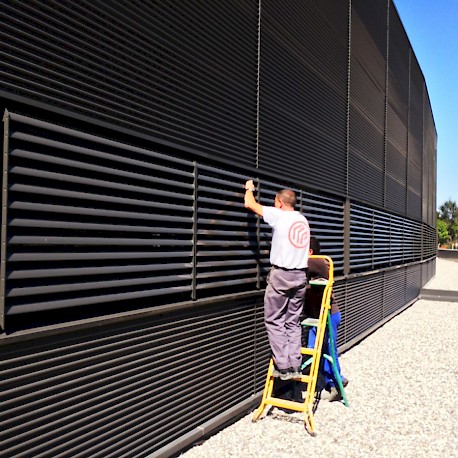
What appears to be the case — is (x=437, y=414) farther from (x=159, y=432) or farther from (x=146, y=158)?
(x=146, y=158)

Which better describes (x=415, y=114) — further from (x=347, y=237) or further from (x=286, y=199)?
(x=286, y=199)

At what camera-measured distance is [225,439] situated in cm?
388

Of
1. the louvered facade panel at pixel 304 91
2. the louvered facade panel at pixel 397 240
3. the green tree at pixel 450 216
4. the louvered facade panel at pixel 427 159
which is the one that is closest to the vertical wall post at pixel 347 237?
the louvered facade panel at pixel 304 91

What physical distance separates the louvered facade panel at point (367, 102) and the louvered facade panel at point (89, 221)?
5136mm

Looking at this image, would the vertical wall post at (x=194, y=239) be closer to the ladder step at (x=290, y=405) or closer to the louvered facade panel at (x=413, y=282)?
the ladder step at (x=290, y=405)

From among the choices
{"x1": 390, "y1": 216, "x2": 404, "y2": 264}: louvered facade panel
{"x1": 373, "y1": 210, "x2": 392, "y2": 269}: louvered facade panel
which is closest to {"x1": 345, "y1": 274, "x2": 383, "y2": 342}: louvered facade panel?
{"x1": 373, "y1": 210, "x2": 392, "y2": 269}: louvered facade panel

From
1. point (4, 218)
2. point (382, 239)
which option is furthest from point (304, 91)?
point (382, 239)

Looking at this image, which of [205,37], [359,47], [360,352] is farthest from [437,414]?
[359,47]

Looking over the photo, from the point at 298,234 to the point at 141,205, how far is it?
169 cm

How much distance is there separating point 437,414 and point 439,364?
2227mm

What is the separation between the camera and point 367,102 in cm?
888

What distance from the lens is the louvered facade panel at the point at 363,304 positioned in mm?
7586

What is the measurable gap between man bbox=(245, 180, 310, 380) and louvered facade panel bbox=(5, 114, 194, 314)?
92cm

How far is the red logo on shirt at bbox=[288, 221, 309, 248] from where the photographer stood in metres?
4.24
